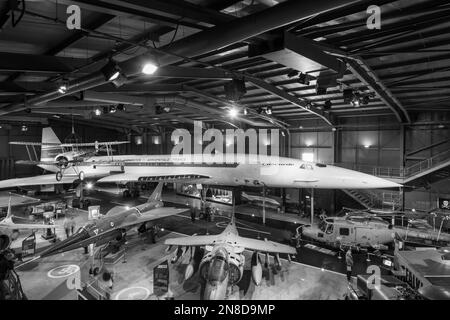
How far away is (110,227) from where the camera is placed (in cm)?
1342

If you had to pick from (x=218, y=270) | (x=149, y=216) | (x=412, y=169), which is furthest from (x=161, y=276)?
(x=412, y=169)

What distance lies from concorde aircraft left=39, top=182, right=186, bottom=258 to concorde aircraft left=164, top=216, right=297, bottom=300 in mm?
3558

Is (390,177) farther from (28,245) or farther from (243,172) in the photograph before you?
(28,245)

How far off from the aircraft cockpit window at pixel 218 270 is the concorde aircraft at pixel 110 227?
23.1 ft

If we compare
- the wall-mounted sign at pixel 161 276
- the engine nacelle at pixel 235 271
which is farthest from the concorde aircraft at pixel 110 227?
the engine nacelle at pixel 235 271

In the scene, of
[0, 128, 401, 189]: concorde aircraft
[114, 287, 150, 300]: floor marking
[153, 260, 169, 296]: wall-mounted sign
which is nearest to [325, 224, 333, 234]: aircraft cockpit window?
[0, 128, 401, 189]: concorde aircraft

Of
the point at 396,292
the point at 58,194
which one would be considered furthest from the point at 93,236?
the point at 58,194

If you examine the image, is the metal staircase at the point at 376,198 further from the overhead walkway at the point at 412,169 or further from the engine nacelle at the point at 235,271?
the engine nacelle at the point at 235,271

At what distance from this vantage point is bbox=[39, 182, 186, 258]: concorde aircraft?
1176 centimetres

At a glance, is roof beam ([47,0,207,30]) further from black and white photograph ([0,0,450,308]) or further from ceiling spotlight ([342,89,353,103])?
ceiling spotlight ([342,89,353,103])

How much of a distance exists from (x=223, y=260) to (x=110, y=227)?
735cm

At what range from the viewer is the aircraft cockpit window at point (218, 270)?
8.38m

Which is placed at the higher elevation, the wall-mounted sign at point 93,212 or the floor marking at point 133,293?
the wall-mounted sign at point 93,212

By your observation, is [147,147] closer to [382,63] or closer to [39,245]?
[39,245]
